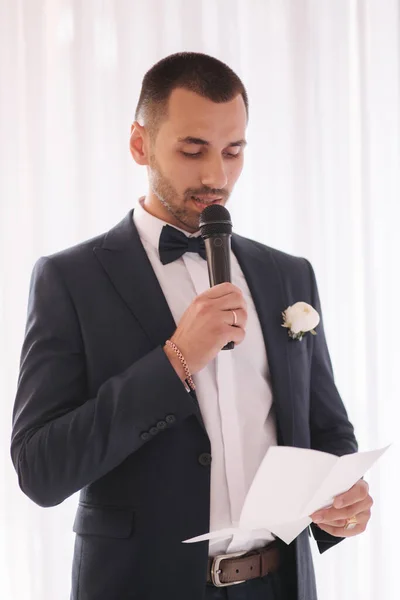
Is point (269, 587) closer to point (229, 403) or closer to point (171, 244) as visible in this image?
point (229, 403)

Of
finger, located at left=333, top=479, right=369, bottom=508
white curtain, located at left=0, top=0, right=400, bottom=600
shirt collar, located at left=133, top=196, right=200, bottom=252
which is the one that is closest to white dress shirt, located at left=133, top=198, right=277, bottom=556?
shirt collar, located at left=133, top=196, right=200, bottom=252

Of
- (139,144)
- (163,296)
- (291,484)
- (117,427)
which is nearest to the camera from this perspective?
(291,484)

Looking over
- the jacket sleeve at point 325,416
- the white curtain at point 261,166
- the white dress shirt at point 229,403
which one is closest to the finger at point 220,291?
the white dress shirt at point 229,403

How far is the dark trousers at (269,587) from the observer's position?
1579 mm

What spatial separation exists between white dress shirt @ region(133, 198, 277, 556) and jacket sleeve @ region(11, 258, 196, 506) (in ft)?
0.44

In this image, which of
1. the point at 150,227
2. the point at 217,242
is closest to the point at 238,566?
the point at 217,242

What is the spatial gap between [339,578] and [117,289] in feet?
5.67

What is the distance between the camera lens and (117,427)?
4.71 feet

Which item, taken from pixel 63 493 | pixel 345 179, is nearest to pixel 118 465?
pixel 63 493

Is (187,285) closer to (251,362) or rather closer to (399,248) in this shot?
(251,362)

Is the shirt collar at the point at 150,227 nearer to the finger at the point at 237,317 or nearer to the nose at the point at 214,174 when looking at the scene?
the nose at the point at 214,174

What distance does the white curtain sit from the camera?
8.48 ft

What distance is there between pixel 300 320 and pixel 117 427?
0.52 metres

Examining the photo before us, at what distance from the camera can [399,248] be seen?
2990 millimetres
